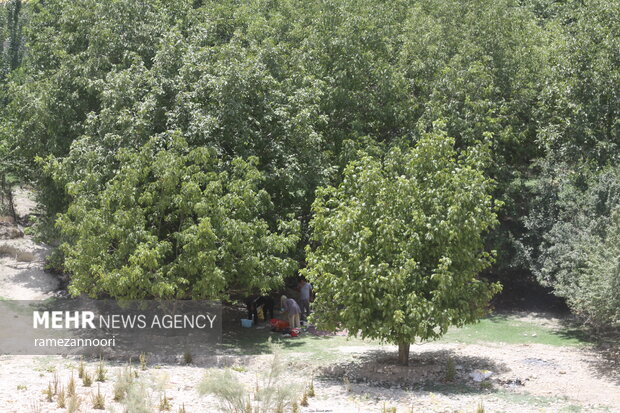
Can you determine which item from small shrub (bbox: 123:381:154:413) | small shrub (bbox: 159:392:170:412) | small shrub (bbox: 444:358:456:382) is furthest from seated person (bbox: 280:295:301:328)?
small shrub (bbox: 123:381:154:413)

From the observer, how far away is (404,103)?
22609mm

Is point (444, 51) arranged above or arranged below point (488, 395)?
above

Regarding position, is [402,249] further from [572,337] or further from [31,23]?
[31,23]

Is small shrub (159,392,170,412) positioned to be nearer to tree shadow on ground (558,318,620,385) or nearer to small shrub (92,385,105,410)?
small shrub (92,385,105,410)

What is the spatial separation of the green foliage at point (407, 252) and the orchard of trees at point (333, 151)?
0.05 meters

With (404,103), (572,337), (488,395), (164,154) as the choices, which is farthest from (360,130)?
(488,395)

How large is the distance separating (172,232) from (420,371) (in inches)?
274

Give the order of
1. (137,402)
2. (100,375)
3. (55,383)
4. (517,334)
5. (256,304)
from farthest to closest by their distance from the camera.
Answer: (256,304), (517,334), (100,375), (55,383), (137,402)

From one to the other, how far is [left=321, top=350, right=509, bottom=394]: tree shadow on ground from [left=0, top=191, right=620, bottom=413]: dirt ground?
0.07 ft

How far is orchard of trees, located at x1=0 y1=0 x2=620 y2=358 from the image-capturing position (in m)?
15.2

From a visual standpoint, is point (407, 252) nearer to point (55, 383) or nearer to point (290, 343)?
point (290, 343)

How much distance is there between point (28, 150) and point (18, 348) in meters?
8.26

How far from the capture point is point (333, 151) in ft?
71.6

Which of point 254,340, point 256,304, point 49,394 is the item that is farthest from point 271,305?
point 49,394
